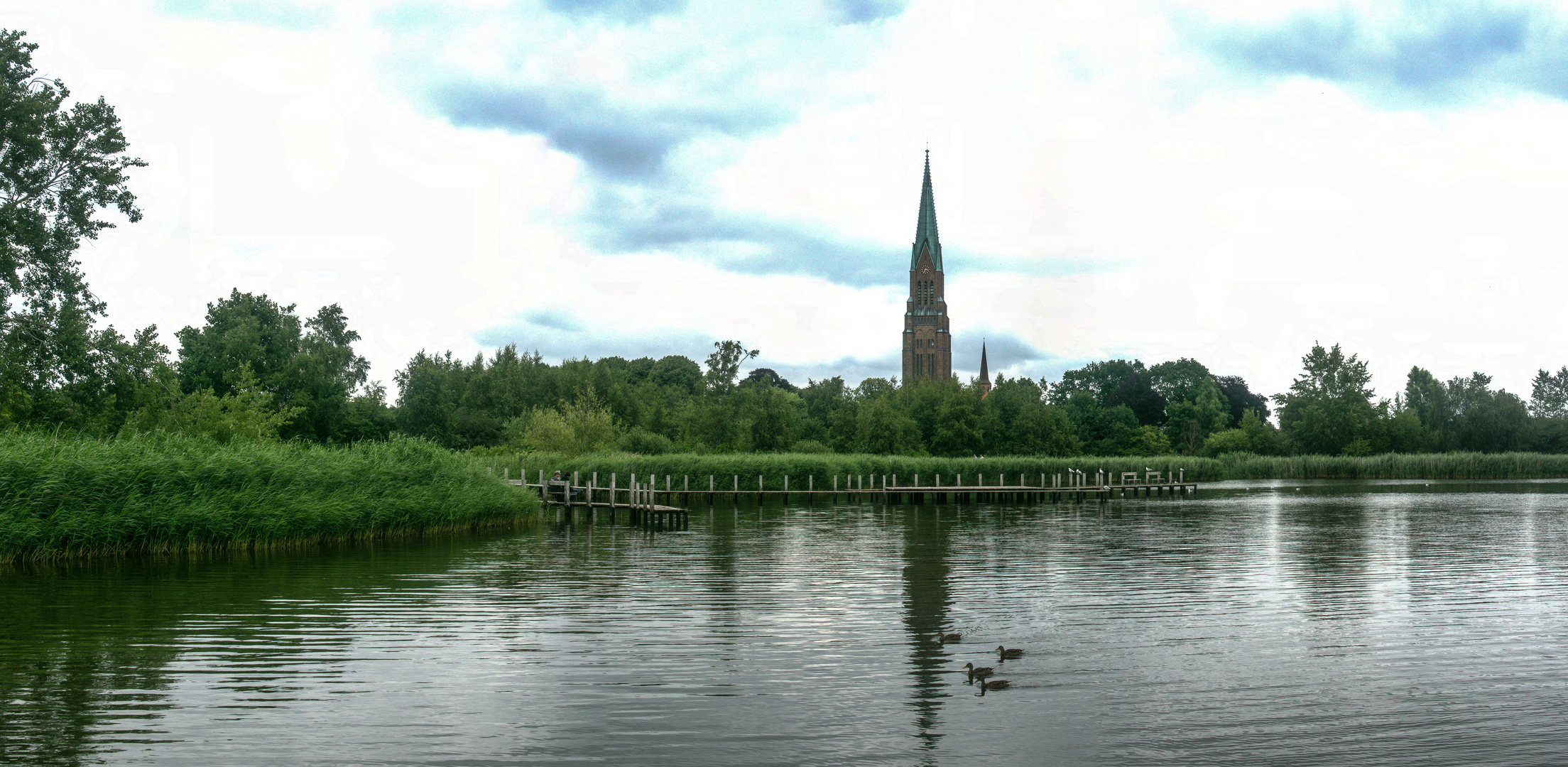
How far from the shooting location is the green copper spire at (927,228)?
146 meters

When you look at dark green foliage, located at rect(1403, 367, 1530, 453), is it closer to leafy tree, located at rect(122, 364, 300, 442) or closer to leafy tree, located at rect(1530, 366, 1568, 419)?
leafy tree, located at rect(1530, 366, 1568, 419)

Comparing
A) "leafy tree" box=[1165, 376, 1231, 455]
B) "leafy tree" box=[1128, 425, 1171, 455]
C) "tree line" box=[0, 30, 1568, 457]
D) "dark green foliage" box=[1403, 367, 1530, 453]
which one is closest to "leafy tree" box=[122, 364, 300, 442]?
"tree line" box=[0, 30, 1568, 457]

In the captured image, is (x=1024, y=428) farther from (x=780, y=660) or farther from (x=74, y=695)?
(x=74, y=695)

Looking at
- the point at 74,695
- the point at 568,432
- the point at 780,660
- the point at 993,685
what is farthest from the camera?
the point at 568,432

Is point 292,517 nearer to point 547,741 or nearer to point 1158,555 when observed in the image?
point 547,741

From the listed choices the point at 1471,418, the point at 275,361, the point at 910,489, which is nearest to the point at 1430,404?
the point at 1471,418

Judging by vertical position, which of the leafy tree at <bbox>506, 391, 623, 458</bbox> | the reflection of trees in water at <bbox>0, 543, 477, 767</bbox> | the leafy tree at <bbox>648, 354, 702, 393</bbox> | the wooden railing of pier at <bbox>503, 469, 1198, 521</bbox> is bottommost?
the wooden railing of pier at <bbox>503, 469, 1198, 521</bbox>

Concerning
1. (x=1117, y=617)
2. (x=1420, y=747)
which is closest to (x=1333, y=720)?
(x=1420, y=747)

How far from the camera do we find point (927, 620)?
15922 millimetres

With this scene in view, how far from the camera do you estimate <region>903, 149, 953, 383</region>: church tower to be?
142375mm

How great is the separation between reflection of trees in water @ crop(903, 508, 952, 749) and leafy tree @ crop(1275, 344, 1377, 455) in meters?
83.7

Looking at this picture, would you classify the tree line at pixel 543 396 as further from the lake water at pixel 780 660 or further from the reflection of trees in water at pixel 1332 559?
the reflection of trees in water at pixel 1332 559

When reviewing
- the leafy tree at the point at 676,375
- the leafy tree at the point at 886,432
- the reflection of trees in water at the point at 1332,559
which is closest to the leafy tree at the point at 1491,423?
the leafy tree at the point at 886,432

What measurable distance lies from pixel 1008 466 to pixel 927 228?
80767 millimetres
